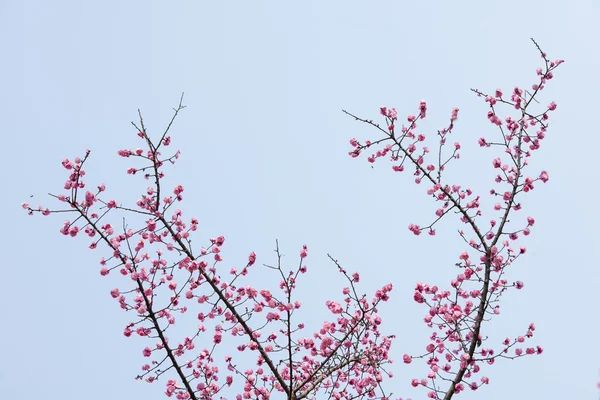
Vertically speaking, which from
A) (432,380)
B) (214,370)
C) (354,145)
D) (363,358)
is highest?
(354,145)

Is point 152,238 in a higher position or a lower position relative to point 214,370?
higher

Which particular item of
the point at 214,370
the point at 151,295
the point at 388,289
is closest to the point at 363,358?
the point at 388,289

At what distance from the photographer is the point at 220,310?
23.7ft

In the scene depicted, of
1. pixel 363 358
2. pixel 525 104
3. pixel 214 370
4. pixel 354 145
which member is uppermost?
pixel 354 145

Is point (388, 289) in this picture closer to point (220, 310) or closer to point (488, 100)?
point (220, 310)

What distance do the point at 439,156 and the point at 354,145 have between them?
138cm

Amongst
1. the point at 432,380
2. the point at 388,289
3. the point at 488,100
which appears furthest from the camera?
the point at 488,100

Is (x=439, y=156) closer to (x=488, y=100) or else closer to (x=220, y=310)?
(x=488, y=100)

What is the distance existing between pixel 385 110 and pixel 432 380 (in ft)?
13.7

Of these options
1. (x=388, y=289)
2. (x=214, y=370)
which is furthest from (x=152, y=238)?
(x=388, y=289)

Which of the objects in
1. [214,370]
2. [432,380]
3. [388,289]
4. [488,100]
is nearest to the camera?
[388,289]

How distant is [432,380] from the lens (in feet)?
24.8

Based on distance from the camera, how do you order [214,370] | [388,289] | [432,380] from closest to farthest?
[388,289] → [432,380] → [214,370]

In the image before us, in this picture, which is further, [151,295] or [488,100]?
[488,100]
